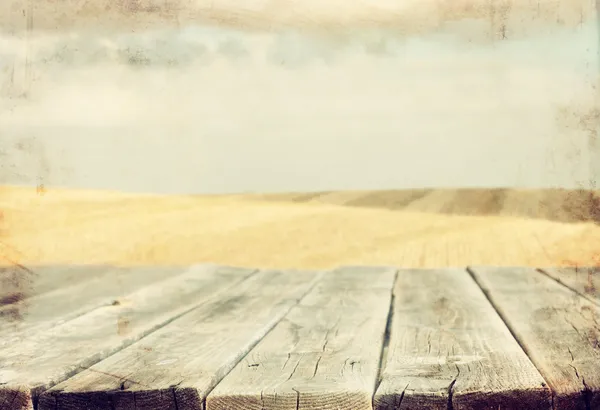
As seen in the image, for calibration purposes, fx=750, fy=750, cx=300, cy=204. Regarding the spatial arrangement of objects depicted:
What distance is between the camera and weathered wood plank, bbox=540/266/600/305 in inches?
78.2

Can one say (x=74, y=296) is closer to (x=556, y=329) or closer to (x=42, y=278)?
(x=42, y=278)

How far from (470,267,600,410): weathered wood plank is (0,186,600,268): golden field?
59.9 inches

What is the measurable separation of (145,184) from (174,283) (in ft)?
2.53

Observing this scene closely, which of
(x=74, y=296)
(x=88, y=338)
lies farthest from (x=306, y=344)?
(x=74, y=296)

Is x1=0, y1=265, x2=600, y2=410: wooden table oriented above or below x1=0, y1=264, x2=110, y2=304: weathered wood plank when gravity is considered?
above

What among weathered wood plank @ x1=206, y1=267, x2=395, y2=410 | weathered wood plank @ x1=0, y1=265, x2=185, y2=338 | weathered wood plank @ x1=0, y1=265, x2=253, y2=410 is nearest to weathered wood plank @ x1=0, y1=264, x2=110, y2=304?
weathered wood plank @ x1=0, y1=265, x2=185, y2=338

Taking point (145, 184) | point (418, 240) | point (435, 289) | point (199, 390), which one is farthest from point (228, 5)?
point (418, 240)

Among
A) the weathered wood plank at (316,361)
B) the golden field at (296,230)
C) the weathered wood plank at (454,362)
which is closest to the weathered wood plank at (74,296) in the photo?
the weathered wood plank at (316,361)

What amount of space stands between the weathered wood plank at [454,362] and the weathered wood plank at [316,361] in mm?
35

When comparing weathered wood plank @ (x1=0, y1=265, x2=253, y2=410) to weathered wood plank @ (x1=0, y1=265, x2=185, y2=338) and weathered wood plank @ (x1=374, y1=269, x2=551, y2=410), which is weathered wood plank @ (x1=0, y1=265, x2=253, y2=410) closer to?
weathered wood plank @ (x1=0, y1=265, x2=185, y2=338)

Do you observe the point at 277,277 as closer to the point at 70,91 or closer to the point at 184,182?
the point at 184,182

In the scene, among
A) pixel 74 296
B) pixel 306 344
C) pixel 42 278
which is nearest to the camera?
pixel 306 344

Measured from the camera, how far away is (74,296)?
7.16 feet

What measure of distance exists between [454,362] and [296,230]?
5.32m
